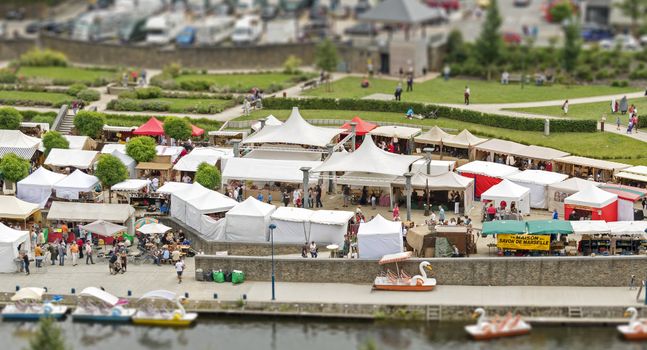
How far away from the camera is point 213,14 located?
127312mm

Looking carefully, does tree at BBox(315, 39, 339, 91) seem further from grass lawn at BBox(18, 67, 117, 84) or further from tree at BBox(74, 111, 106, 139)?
tree at BBox(74, 111, 106, 139)

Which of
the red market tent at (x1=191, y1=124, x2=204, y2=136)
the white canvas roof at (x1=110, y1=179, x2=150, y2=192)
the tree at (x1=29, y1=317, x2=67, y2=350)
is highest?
the red market tent at (x1=191, y1=124, x2=204, y2=136)

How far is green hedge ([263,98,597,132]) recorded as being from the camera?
80.0 metres

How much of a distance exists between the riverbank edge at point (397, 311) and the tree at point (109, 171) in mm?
11847

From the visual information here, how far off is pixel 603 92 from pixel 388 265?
1323 inches

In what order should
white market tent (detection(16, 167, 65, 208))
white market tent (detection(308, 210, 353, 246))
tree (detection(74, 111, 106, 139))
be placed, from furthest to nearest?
tree (detection(74, 111, 106, 139)) → white market tent (detection(16, 167, 65, 208)) → white market tent (detection(308, 210, 353, 246))

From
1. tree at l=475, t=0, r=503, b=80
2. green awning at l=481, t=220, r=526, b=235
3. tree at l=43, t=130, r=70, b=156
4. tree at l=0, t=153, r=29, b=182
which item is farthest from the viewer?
tree at l=475, t=0, r=503, b=80

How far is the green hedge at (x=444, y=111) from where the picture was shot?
8000cm

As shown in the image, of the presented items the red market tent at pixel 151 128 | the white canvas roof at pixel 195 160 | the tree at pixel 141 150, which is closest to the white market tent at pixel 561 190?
the white canvas roof at pixel 195 160

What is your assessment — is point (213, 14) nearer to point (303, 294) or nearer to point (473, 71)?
point (473, 71)

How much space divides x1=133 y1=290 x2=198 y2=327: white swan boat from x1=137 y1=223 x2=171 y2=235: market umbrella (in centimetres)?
678

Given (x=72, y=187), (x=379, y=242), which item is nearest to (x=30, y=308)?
(x=72, y=187)

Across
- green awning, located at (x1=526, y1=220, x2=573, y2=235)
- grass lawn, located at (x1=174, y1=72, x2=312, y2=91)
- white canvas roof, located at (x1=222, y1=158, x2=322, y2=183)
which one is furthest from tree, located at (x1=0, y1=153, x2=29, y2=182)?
green awning, located at (x1=526, y1=220, x2=573, y2=235)

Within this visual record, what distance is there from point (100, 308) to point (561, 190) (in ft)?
75.4
